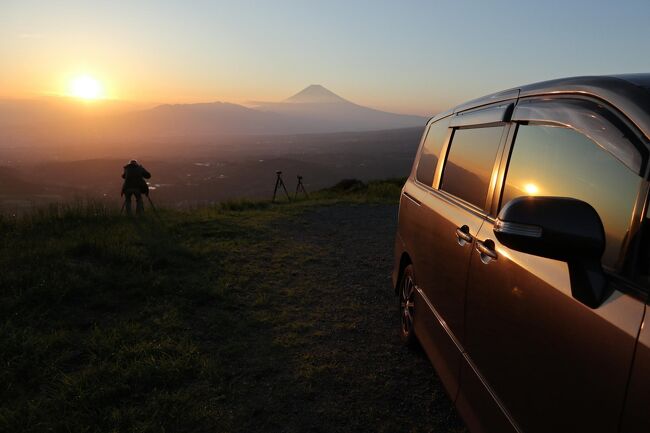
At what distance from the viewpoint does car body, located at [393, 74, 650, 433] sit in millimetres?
1153

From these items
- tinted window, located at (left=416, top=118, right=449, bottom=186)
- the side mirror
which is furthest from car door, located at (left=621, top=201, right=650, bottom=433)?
tinted window, located at (left=416, top=118, right=449, bottom=186)

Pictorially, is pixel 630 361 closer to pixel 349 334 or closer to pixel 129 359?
pixel 349 334

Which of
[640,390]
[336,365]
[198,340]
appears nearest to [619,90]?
[640,390]

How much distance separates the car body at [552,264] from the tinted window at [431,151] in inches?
29.5

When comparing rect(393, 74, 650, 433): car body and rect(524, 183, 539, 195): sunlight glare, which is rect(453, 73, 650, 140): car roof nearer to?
rect(393, 74, 650, 433): car body

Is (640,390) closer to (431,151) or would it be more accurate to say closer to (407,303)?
(407,303)

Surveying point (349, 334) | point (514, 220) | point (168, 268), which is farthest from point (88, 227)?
point (514, 220)

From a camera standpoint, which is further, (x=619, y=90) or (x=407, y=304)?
Result: (x=407, y=304)

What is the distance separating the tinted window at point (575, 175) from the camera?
1243 millimetres

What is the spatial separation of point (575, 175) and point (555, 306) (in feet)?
1.67

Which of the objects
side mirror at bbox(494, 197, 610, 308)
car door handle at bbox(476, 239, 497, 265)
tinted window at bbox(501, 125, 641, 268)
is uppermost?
tinted window at bbox(501, 125, 641, 268)

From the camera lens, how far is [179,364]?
3377mm

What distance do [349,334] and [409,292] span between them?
899 millimetres

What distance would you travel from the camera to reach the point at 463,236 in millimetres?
2199
